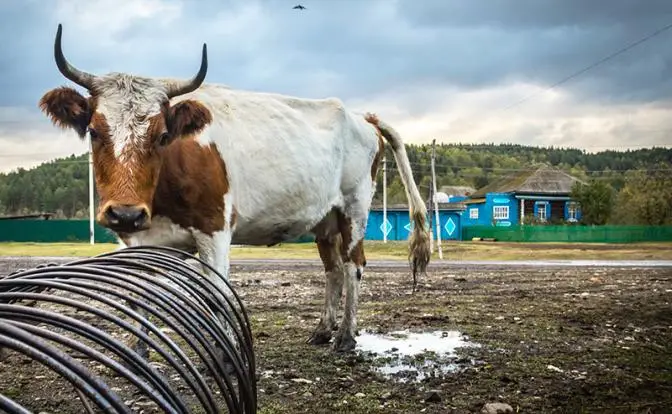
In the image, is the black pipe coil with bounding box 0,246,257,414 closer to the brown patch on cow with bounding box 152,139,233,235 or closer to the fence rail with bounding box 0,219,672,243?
the brown patch on cow with bounding box 152,139,233,235

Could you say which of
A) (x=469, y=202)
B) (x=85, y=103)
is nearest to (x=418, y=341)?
(x=85, y=103)

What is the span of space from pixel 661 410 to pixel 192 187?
154 inches

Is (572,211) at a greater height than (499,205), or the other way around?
(499,205)

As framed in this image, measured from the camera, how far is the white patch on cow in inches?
191

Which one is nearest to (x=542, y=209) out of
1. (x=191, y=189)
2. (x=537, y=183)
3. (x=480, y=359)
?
(x=537, y=183)

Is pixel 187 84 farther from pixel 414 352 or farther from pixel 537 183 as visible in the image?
pixel 537 183

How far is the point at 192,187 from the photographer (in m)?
5.43

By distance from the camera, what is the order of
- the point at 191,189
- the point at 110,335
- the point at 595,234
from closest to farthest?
the point at 110,335 < the point at 191,189 < the point at 595,234

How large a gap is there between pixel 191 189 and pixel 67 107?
1181 millimetres

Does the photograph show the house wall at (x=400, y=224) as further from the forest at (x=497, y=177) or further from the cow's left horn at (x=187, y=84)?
the cow's left horn at (x=187, y=84)

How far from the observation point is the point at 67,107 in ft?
17.2

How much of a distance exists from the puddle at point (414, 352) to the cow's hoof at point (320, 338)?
34 cm

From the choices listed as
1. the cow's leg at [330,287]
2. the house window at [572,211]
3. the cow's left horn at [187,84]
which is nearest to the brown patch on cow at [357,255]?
the cow's leg at [330,287]

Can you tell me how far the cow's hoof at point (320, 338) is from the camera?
686 cm
